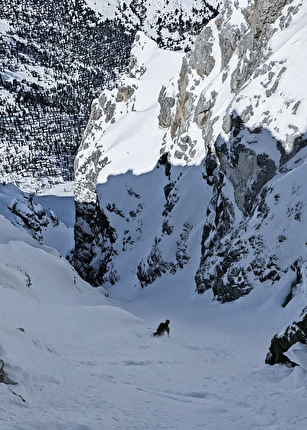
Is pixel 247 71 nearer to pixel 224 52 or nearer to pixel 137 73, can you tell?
pixel 224 52

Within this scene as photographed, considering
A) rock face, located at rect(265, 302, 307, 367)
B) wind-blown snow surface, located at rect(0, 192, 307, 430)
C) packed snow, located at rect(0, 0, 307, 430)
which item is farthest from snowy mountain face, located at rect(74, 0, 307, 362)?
rock face, located at rect(265, 302, 307, 367)

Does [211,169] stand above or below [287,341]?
above

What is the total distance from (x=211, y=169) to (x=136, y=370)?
98.2ft

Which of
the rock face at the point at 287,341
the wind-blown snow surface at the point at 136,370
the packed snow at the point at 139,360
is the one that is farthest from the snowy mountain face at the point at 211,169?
the rock face at the point at 287,341

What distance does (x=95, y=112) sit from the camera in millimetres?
78188

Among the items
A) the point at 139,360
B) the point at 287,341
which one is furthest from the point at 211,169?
the point at 287,341

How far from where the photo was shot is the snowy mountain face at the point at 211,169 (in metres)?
27.2

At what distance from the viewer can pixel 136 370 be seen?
1334 centimetres

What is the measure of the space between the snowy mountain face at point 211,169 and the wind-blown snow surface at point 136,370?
3743 mm

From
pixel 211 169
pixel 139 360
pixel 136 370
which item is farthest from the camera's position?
pixel 211 169

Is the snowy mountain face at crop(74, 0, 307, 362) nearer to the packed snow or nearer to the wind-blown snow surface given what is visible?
the packed snow

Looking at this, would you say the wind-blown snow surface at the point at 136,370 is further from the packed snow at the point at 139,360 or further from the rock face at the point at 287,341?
the rock face at the point at 287,341

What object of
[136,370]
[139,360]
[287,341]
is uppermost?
[287,341]

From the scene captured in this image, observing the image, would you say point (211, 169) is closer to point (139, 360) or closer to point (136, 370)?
point (139, 360)
